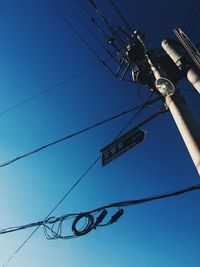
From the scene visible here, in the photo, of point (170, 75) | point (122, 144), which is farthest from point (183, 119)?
point (170, 75)

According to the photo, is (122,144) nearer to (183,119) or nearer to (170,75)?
(183,119)

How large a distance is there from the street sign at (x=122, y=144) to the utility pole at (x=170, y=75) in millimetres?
807

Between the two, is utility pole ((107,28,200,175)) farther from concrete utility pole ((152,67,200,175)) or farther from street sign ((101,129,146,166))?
street sign ((101,129,146,166))

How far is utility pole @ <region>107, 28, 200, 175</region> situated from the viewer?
4.44 m

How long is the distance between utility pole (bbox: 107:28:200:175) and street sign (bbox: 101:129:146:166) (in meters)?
0.81

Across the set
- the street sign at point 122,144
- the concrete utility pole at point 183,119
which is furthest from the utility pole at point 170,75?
A: the street sign at point 122,144

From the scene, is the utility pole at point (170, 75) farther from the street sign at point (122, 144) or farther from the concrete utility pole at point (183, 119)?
the street sign at point (122, 144)

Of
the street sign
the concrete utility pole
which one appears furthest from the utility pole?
the street sign

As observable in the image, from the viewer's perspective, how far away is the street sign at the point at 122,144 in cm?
539

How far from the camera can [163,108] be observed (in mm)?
5773

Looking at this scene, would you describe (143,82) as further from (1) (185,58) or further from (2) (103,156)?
(2) (103,156)

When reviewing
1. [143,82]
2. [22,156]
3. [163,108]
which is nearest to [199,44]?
[143,82]

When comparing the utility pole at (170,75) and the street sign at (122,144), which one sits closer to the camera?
the utility pole at (170,75)

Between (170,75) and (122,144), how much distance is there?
7.24 ft
